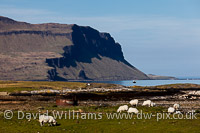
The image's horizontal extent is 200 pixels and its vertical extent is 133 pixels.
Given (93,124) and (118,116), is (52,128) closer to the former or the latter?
(93,124)

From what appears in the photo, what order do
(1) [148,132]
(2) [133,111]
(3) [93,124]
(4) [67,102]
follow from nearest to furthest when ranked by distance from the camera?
(1) [148,132]
(3) [93,124]
(2) [133,111]
(4) [67,102]

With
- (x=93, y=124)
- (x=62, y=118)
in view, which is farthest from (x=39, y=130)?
(x=62, y=118)

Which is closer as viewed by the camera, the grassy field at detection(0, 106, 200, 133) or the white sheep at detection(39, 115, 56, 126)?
the grassy field at detection(0, 106, 200, 133)

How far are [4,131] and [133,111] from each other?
1642 centimetres

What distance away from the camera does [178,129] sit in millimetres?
32438

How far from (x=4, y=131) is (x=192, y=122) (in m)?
15.9

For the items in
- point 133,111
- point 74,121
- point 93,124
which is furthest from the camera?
point 133,111

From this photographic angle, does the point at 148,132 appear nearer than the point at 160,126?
Yes

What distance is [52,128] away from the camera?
1405 inches

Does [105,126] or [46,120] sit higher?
[46,120]

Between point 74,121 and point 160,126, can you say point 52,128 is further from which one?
point 160,126

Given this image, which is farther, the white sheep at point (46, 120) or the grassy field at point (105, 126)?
the white sheep at point (46, 120)

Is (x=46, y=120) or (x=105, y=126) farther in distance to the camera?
(x=46, y=120)

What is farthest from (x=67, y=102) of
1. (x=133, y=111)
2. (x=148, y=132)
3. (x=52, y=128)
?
(x=148, y=132)
